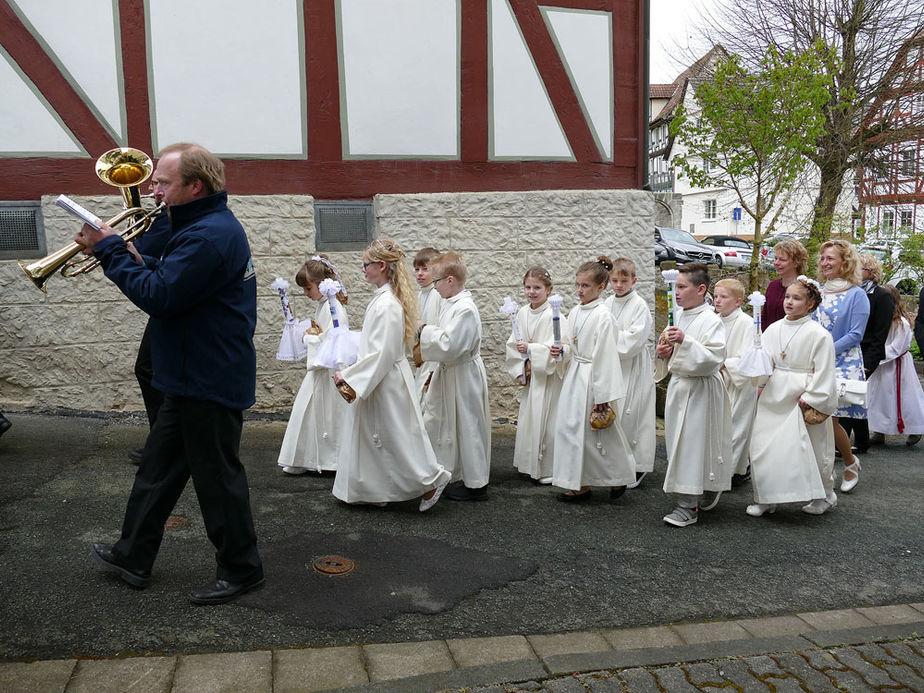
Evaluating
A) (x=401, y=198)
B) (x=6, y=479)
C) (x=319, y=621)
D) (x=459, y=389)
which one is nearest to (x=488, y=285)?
(x=401, y=198)

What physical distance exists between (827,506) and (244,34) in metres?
6.28

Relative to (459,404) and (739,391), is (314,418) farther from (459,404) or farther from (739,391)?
(739,391)

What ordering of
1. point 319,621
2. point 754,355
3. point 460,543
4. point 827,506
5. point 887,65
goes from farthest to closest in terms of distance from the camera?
point 887,65 → point 827,506 → point 754,355 → point 460,543 → point 319,621

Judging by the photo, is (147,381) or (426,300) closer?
(147,381)

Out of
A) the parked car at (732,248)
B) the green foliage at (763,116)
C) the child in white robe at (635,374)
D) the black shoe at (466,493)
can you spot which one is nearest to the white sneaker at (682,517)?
the child in white robe at (635,374)

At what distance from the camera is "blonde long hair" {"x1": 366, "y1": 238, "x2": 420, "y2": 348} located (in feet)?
16.7

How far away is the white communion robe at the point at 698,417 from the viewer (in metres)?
5.20

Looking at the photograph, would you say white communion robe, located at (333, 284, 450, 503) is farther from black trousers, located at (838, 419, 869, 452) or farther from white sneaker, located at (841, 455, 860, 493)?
black trousers, located at (838, 419, 869, 452)

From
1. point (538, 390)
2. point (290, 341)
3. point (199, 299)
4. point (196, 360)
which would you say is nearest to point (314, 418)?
point (290, 341)

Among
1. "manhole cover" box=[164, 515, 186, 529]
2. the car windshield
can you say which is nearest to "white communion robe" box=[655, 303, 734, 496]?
"manhole cover" box=[164, 515, 186, 529]

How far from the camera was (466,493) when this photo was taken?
561cm

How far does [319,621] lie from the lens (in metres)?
3.56

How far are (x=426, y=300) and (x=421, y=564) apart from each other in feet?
8.06

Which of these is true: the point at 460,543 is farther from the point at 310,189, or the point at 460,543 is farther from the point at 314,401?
the point at 310,189
